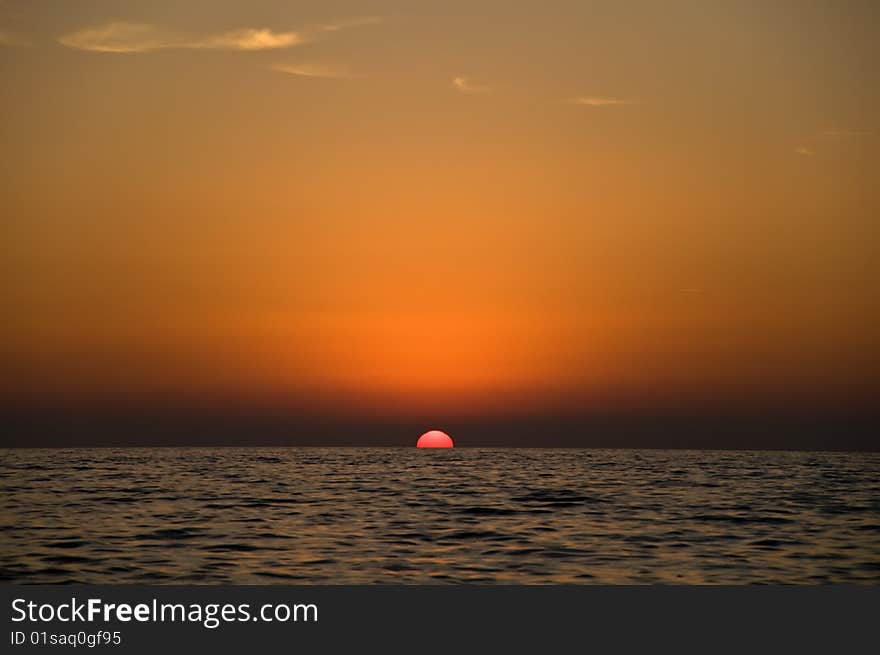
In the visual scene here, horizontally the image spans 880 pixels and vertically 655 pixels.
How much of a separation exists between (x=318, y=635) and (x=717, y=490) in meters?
37.7

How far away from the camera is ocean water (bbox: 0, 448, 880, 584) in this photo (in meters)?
24.8

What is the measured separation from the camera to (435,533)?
31984 mm

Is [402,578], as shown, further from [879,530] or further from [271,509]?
[879,530]

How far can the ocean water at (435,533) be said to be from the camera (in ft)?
81.5

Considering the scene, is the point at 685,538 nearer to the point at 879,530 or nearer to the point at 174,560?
the point at 879,530

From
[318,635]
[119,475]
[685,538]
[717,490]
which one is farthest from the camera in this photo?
[119,475]

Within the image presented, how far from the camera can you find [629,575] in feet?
79.7

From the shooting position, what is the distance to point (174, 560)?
2616 cm

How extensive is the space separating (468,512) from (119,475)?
106ft

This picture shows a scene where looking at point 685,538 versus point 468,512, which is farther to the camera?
point 468,512

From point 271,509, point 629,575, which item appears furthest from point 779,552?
point 271,509

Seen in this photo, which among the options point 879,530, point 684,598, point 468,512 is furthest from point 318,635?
point 879,530

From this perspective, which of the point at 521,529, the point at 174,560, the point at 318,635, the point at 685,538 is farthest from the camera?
the point at 521,529

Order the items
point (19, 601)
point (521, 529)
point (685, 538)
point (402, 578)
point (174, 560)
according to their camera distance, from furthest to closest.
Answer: point (521, 529), point (685, 538), point (174, 560), point (402, 578), point (19, 601)
